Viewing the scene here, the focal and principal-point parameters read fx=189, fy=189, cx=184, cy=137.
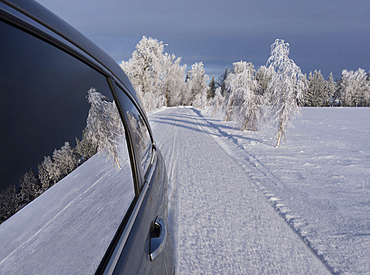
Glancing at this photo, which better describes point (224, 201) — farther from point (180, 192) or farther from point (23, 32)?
point (23, 32)

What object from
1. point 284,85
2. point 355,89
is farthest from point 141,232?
point 355,89

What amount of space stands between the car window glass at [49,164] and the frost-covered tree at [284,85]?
A: 31.1ft

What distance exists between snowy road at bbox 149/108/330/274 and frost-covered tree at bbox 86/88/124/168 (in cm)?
188

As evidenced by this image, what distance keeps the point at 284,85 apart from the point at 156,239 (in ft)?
31.9

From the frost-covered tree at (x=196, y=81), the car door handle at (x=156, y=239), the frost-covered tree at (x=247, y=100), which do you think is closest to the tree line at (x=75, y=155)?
the car door handle at (x=156, y=239)

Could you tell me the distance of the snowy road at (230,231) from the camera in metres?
2.28

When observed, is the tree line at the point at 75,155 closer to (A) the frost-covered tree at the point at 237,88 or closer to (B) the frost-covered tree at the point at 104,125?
(B) the frost-covered tree at the point at 104,125

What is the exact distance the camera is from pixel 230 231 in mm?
2893

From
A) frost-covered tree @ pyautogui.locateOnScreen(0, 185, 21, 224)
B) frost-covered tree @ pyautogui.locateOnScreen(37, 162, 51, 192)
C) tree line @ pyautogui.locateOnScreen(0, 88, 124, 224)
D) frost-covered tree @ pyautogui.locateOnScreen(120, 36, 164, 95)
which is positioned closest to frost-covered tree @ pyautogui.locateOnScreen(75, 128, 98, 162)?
tree line @ pyautogui.locateOnScreen(0, 88, 124, 224)

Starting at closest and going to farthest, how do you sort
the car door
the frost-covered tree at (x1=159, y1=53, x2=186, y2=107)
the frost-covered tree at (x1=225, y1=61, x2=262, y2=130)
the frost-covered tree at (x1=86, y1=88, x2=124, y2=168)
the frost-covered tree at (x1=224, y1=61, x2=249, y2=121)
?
1. the car door
2. the frost-covered tree at (x1=86, y1=88, x2=124, y2=168)
3. the frost-covered tree at (x1=225, y1=61, x2=262, y2=130)
4. the frost-covered tree at (x1=224, y1=61, x2=249, y2=121)
5. the frost-covered tree at (x1=159, y1=53, x2=186, y2=107)

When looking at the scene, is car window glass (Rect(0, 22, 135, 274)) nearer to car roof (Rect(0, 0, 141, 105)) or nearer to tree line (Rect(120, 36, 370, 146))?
car roof (Rect(0, 0, 141, 105))

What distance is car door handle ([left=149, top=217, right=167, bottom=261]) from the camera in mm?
1000

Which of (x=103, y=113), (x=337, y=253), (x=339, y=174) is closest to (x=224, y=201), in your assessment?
(x=337, y=253)

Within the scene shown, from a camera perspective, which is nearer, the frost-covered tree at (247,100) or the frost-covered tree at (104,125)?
the frost-covered tree at (104,125)
